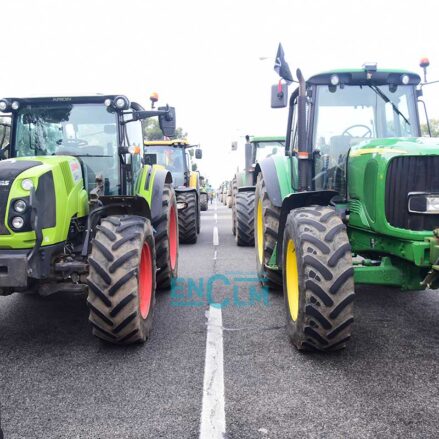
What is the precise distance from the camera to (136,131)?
6000 mm

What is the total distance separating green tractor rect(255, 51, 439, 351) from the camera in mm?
3611

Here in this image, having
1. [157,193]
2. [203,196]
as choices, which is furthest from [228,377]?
[203,196]

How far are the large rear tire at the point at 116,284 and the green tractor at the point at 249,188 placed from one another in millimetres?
4398

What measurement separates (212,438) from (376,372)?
1462mm

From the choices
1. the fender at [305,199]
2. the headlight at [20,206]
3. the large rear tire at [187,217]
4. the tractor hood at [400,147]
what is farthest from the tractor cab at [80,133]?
the large rear tire at [187,217]

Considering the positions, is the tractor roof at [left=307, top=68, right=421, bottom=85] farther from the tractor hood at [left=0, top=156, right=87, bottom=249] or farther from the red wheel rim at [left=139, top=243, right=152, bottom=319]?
the tractor hood at [left=0, top=156, right=87, bottom=249]

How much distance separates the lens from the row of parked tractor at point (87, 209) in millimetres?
3834

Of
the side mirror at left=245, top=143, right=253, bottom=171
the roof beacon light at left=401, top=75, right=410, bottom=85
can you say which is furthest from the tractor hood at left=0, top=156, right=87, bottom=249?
the side mirror at left=245, top=143, right=253, bottom=171

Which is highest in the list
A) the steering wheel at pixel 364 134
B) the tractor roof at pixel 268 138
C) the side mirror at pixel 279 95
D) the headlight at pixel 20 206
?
Answer: the side mirror at pixel 279 95

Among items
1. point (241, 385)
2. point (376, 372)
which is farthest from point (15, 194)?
point (376, 372)

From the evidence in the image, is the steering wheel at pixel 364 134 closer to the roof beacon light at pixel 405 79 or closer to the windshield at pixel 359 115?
the windshield at pixel 359 115

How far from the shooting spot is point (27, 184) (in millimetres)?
3881

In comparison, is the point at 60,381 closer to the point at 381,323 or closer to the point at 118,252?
the point at 118,252

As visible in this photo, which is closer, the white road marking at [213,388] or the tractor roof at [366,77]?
the white road marking at [213,388]
